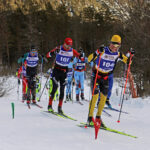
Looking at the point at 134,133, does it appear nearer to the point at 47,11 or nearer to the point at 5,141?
the point at 5,141

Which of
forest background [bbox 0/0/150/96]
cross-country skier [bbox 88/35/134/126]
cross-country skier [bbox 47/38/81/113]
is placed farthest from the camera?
forest background [bbox 0/0/150/96]

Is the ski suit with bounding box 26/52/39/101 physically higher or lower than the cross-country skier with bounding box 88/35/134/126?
lower

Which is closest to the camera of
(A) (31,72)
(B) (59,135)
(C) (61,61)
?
(B) (59,135)

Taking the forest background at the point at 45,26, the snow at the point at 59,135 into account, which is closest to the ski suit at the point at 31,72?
the snow at the point at 59,135

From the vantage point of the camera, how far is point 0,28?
27594mm

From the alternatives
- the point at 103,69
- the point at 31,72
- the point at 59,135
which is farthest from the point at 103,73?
the point at 31,72

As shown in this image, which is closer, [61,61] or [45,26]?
[61,61]

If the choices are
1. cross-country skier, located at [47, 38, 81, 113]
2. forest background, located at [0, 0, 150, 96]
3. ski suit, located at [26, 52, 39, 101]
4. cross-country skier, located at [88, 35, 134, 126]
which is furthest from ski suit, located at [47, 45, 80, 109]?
forest background, located at [0, 0, 150, 96]

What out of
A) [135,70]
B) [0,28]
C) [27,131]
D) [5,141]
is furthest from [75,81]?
[0,28]

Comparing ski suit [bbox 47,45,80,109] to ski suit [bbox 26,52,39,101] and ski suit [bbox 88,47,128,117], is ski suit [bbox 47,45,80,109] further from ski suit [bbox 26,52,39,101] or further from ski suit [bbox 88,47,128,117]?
ski suit [bbox 26,52,39,101]

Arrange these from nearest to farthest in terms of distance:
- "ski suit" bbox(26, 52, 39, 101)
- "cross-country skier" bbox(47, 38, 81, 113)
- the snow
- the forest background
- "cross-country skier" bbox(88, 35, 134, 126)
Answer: the snow
"cross-country skier" bbox(88, 35, 134, 126)
"cross-country skier" bbox(47, 38, 81, 113)
"ski suit" bbox(26, 52, 39, 101)
the forest background

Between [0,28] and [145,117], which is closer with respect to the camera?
[145,117]

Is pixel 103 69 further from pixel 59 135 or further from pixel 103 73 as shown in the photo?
pixel 59 135

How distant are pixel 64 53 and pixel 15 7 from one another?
27.9 metres
